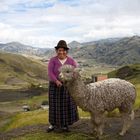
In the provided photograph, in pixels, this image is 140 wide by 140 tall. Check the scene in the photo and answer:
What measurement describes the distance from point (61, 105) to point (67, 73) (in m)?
2.37

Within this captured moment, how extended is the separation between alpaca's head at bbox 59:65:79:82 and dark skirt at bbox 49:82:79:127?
1.78 metres

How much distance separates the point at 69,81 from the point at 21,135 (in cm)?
497

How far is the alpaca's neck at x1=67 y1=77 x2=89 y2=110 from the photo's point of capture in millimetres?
13859

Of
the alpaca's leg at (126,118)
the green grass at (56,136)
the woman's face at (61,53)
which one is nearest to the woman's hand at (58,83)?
the woman's face at (61,53)

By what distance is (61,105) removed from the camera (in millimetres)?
15242

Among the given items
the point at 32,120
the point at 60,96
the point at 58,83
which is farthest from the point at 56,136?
the point at 32,120

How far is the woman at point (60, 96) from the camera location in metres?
14.9

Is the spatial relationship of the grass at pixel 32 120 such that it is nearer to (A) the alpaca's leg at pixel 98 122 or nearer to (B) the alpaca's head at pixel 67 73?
(A) the alpaca's leg at pixel 98 122

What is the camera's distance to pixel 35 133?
55.2 feet

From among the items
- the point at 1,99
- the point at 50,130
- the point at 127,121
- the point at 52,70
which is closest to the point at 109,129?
the point at 127,121

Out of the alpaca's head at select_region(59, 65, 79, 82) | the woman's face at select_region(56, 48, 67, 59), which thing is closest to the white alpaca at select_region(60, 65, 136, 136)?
the alpaca's head at select_region(59, 65, 79, 82)

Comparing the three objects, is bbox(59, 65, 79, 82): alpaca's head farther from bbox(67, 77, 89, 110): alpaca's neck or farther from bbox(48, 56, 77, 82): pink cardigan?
bbox(48, 56, 77, 82): pink cardigan

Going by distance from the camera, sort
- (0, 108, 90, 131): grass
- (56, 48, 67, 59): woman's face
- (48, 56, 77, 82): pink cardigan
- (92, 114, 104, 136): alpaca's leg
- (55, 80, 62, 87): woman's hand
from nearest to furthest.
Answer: (92, 114, 104, 136): alpaca's leg
(55, 80, 62, 87): woman's hand
(56, 48, 67, 59): woman's face
(48, 56, 77, 82): pink cardigan
(0, 108, 90, 131): grass

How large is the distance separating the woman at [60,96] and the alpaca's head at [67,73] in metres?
1.21
